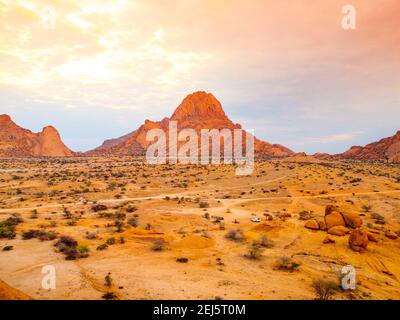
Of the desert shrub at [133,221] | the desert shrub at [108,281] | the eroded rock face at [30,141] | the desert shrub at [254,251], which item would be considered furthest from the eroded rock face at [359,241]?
the eroded rock face at [30,141]

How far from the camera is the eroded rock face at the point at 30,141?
5030 inches

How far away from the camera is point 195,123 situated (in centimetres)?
14500

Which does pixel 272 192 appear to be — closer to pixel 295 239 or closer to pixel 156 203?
pixel 156 203

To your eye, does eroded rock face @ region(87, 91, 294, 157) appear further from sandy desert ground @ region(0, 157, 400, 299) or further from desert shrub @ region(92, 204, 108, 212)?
desert shrub @ region(92, 204, 108, 212)

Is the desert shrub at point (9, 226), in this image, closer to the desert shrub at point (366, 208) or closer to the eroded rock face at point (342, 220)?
the eroded rock face at point (342, 220)

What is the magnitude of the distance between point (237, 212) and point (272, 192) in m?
14.7

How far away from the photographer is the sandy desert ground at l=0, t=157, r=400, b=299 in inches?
510

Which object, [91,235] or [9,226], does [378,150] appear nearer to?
[91,235]

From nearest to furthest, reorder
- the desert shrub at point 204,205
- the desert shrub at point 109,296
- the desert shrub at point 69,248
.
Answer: the desert shrub at point 109,296, the desert shrub at point 69,248, the desert shrub at point 204,205

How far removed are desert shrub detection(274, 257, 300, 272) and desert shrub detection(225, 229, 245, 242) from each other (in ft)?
13.6

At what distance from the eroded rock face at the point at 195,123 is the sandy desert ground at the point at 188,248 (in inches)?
4149
